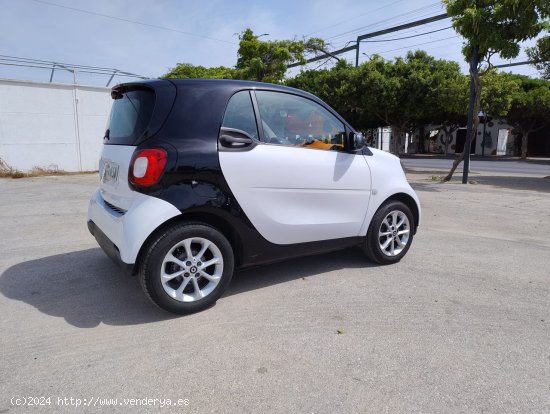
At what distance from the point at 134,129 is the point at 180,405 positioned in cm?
210

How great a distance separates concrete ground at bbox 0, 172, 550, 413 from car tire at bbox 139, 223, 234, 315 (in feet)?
0.52

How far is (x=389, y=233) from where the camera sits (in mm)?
4566

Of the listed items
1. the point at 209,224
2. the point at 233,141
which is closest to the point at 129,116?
the point at 233,141

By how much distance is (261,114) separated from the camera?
3.68 m

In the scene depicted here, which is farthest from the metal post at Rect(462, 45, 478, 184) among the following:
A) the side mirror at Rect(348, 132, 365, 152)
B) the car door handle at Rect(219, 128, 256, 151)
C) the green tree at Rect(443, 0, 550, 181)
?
the car door handle at Rect(219, 128, 256, 151)

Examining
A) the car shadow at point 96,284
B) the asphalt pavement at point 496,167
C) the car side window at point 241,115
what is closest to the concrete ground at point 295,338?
the car shadow at point 96,284

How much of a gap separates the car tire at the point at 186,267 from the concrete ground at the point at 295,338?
0.52 ft

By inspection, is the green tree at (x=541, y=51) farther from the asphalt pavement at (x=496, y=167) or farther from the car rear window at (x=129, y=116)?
the car rear window at (x=129, y=116)

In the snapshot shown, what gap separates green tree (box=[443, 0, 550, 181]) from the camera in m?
11.0

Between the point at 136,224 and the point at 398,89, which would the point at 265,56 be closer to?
the point at 398,89

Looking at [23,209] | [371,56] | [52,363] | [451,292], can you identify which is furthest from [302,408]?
[371,56]

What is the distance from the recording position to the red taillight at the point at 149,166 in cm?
315

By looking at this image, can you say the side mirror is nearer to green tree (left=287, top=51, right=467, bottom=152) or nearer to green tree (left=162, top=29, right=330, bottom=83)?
green tree (left=287, top=51, right=467, bottom=152)

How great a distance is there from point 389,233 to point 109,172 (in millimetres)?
2785
